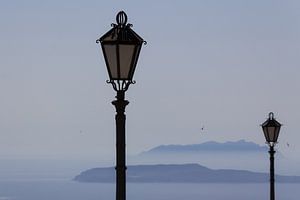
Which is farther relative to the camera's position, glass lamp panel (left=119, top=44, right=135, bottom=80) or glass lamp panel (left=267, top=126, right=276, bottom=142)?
glass lamp panel (left=267, top=126, right=276, bottom=142)

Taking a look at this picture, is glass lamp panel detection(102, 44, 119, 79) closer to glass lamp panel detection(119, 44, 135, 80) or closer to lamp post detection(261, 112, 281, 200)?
glass lamp panel detection(119, 44, 135, 80)

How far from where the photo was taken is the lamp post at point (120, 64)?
8.66 meters

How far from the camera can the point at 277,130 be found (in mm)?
17000

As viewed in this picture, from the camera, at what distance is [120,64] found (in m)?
8.66

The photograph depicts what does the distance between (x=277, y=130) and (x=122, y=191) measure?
338 inches

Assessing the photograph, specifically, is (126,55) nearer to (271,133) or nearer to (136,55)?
(136,55)

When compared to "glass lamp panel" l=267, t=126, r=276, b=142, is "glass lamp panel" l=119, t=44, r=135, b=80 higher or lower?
higher

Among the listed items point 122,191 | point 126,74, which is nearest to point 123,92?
point 126,74

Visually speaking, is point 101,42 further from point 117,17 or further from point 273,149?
point 273,149

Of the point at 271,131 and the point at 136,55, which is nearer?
the point at 136,55


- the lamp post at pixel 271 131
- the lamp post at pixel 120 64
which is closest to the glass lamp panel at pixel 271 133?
the lamp post at pixel 271 131

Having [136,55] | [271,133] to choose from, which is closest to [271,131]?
[271,133]

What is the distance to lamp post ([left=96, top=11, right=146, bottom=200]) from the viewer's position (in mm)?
8664

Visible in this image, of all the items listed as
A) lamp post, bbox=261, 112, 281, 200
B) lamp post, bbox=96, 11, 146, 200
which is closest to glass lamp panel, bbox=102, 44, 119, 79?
lamp post, bbox=96, 11, 146, 200
